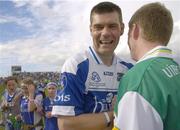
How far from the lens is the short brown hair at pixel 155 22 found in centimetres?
243

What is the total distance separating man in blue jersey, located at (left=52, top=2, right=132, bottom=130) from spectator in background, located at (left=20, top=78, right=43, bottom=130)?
6559mm

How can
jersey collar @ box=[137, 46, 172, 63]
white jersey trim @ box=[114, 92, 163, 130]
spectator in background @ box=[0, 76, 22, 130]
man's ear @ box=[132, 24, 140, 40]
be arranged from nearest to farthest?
white jersey trim @ box=[114, 92, 163, 130]
jersey collar @ box=[137, 46, 172, 63]
man's ear @ box=[132, 24, 140, 40]
spectator in background @ box=[0, 76, 22, 130]

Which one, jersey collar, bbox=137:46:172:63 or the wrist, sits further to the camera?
the wrist

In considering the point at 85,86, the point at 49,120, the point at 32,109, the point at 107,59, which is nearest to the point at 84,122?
the point at 85,86

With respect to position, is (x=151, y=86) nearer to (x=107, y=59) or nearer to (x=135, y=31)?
(x=135, y=31)

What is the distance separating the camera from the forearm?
10.3 feet

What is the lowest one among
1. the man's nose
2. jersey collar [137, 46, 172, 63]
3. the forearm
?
the forearm

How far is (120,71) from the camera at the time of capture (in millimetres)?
3643

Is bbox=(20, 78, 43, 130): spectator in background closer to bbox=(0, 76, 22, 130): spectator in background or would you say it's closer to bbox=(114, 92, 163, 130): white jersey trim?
bbox=(0, 76, 22, 130): spectator in background

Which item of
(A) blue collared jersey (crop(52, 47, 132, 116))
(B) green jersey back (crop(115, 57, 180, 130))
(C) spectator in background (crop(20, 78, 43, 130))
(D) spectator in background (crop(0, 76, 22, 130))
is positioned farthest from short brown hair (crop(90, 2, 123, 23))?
(D) spectator in background (crop(0, 76, 22, 130))

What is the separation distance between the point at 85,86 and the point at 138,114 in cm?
123

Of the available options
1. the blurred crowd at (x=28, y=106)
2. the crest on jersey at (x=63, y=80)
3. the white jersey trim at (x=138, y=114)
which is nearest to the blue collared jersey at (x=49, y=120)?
the blurred crowd at (x=28, y=106)

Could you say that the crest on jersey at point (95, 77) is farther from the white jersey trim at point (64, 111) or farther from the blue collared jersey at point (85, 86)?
the white jersey trim at point (64, 111)

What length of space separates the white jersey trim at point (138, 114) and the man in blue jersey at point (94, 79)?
986mm
